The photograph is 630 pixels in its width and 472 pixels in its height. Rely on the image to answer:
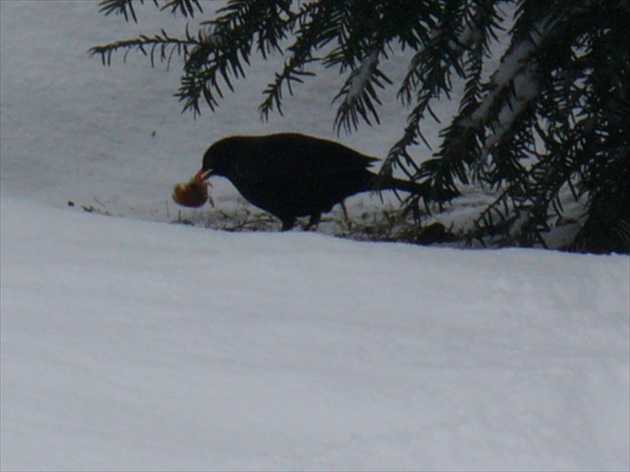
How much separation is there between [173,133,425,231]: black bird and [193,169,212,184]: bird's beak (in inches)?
8.3

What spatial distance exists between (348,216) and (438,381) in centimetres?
321

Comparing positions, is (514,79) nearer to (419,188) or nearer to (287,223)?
(419,188)

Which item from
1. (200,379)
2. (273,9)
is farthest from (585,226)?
(200,379)

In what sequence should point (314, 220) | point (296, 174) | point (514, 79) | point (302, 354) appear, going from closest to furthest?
point (302, 354) → point (514, 79) → point (296, 174) → point (314, 220)

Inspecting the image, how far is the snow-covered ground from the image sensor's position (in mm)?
1458

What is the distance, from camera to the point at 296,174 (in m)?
4.43

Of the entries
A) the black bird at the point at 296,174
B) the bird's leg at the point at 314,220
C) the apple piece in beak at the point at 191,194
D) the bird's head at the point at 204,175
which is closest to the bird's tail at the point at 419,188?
the black bird at the point at 296,174

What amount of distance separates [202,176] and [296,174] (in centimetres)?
53

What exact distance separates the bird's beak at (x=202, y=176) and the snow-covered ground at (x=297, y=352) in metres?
2.22

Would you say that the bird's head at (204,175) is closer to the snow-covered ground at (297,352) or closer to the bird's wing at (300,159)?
the bird's wing at (300,159)

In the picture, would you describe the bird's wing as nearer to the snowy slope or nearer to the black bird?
the black bird

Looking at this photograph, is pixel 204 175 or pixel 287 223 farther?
pixel 204 175

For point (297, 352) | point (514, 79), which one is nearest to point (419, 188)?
point (514, 79)

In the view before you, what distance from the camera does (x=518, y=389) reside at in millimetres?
1625
